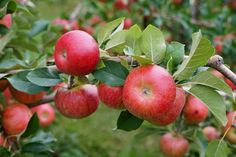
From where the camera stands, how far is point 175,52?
38.4 inches

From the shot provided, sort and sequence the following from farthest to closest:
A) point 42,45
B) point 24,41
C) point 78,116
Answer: point 42,45
point 24,41
point 78,116

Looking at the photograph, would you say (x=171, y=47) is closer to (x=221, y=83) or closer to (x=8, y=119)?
(x=221, y=83)

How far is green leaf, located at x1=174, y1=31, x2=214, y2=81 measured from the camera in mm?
873

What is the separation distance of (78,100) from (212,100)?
31 cm

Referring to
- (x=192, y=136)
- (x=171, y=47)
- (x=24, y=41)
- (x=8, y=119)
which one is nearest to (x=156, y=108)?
(x=171, y=47)

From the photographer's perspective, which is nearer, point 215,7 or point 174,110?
point 174,110

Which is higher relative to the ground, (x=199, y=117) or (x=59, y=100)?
(x=59, y=100)

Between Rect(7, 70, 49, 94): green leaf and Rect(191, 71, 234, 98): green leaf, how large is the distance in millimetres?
378

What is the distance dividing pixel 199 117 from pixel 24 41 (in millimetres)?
636

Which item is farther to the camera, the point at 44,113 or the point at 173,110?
the point at 44,113

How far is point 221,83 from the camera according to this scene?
0.89 meters

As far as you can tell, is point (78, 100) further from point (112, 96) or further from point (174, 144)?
point (174, 144)

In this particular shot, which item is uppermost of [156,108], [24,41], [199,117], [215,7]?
[156,108]

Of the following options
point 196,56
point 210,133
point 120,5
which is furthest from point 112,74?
point 120,5
